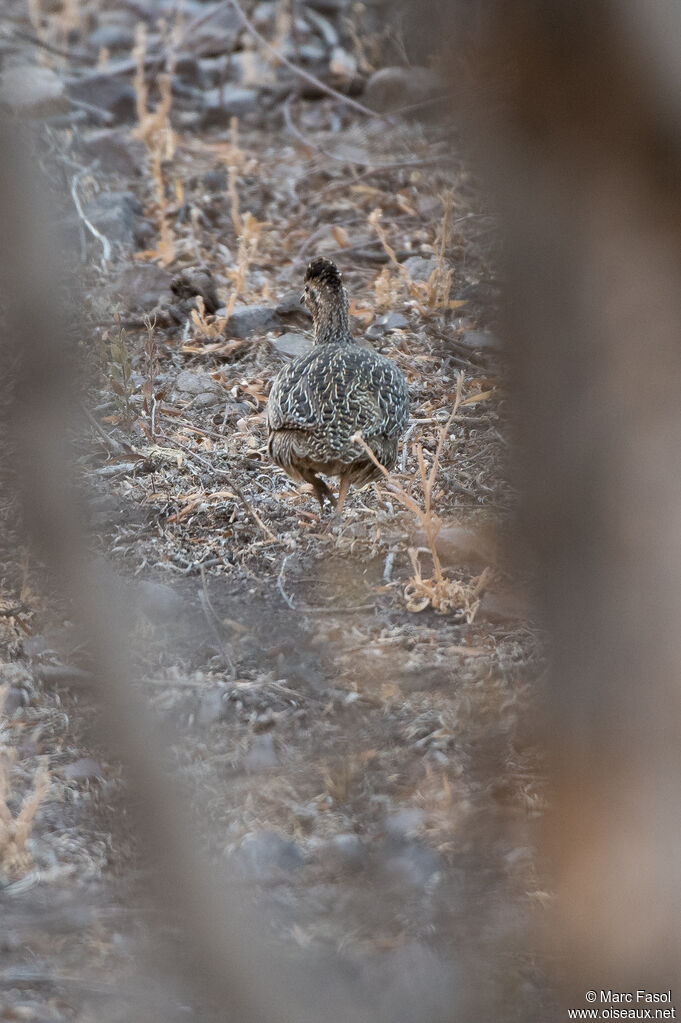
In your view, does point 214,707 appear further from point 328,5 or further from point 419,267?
point 328,5

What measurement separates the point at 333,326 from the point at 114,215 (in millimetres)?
2688

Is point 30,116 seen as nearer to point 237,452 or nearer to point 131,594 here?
point 237,452

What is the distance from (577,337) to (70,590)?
0.65m

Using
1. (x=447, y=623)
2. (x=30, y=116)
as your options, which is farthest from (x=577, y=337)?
(x=30, y=116)

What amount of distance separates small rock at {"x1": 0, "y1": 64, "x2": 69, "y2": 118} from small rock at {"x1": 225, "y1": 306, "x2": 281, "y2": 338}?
2.89m

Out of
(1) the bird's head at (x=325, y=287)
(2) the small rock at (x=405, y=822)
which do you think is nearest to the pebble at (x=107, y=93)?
(1) the bird's head at (x=325, y=287)

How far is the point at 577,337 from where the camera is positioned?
1.27 m

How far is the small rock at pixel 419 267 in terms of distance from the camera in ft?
22.1

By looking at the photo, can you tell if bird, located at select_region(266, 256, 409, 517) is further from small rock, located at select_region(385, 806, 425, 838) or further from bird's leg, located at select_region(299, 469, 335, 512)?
small rock, located at select_region(385, 806, 425, 838)

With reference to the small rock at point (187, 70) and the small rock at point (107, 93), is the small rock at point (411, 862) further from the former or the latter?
the small rock at point (187, 70)

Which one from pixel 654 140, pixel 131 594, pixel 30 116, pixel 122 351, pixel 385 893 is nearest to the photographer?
pixel 654 140

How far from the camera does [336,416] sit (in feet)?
14.7

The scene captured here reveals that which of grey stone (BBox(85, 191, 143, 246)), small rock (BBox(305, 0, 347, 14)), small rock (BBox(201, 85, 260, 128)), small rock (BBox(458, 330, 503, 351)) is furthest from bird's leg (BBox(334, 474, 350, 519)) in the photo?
small rock (BBox(305, 0, 347, 14))

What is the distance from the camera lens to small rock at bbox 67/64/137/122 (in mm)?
8977
